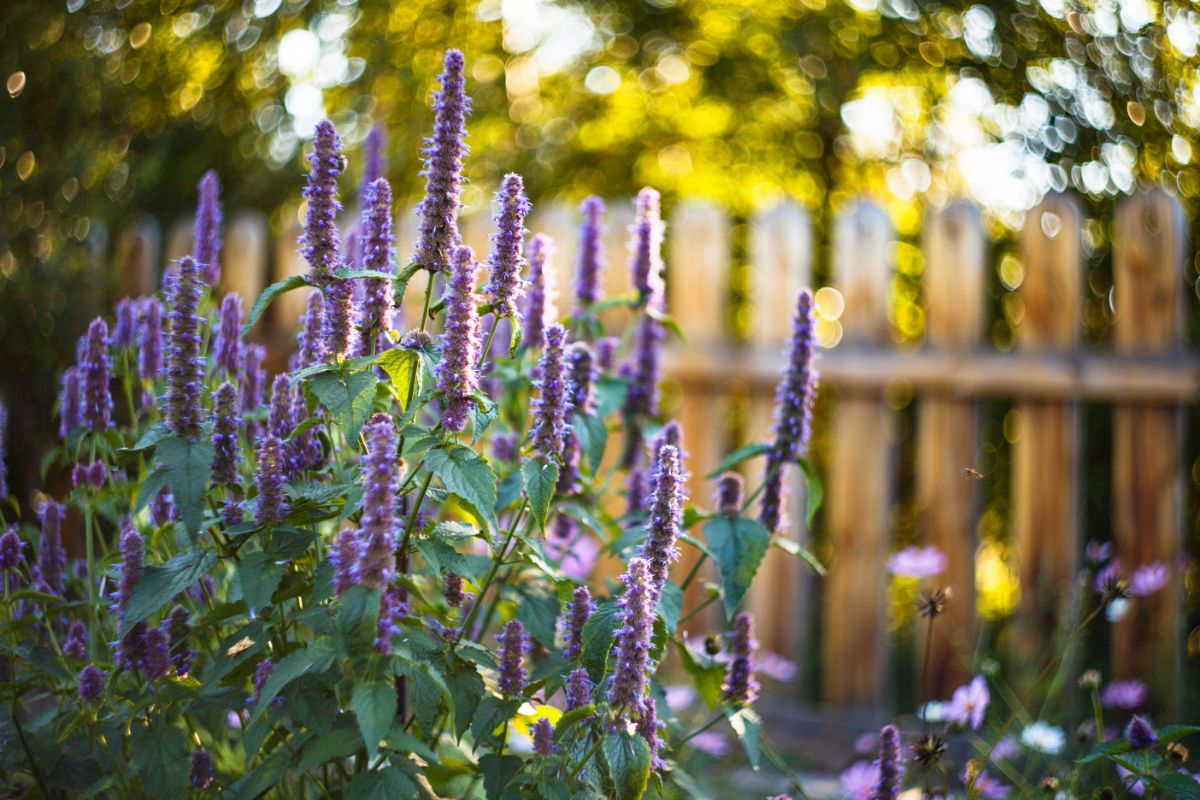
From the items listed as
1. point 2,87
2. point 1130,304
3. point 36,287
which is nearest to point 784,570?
point 1130,304

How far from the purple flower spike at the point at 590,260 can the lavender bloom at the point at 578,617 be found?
89 centimetres

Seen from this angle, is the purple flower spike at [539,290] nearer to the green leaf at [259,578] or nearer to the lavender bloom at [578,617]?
the lavender bloom at [578,617]

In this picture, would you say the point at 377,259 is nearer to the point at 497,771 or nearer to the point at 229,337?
the point at 229,337

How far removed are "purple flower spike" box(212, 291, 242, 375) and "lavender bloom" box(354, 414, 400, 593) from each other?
67 cm

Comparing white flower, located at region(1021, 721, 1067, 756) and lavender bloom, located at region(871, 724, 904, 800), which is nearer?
lavender bloom, located at region(871, 724, 904, 800)

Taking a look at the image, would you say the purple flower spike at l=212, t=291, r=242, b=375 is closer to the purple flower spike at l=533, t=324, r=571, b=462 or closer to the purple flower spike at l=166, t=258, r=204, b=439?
the purple flower spike at l=166, t=258, r=204, b=439

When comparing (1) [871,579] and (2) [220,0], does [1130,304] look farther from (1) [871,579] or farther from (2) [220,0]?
(2) [220,0]

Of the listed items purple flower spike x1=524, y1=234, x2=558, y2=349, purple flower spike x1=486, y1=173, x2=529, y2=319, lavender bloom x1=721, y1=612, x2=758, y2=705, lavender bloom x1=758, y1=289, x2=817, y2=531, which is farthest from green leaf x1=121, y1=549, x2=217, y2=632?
lavender bloom x1=758, y1=289, x2=817, y2=531

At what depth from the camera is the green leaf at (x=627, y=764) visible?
129 cm

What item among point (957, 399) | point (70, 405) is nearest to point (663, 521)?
point (70, 405)

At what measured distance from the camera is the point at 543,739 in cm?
146

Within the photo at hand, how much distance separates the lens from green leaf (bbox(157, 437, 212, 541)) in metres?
1.33

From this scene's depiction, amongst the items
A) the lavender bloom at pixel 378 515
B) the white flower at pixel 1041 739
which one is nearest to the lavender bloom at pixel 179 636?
the lavender bloom at pixel 378 515

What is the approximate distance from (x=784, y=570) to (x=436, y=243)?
3150 mm
